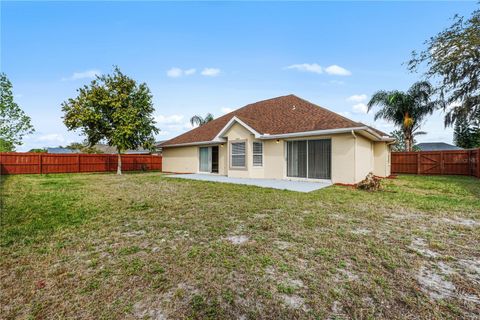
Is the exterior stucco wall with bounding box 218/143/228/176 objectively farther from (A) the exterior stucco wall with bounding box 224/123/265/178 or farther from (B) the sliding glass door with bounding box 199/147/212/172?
(A) the exterior stucco wall with bounding box 224/123/265/178

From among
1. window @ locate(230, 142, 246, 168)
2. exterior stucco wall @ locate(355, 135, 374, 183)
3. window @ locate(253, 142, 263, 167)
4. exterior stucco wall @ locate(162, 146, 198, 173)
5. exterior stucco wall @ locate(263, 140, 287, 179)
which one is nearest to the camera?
exterior stucco wall @ locate(355, 135, 374, 183)

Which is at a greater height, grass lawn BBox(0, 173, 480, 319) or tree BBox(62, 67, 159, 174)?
tree BBox(62, 67, 159, 174)

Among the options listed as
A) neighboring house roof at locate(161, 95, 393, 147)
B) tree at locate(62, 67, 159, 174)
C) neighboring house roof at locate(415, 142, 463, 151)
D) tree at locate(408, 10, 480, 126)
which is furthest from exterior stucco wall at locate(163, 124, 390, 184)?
neighboring house roof at locate(415, 142, 463, 151)

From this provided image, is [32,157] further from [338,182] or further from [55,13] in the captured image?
[338,182]

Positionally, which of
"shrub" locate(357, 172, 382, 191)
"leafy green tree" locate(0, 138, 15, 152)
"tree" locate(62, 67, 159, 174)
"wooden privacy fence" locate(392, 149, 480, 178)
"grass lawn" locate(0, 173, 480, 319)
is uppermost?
"tree" locate(62, 67, 159, 174)

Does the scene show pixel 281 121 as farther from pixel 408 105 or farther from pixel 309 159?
pixel 408 105

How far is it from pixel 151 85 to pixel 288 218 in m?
16.5

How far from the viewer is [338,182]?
415 inches

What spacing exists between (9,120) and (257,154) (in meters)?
28.5

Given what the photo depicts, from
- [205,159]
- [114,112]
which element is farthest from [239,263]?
[114,112]

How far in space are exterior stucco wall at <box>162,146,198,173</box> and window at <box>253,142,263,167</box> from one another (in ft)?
19.4

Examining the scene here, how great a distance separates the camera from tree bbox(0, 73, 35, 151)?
2367cm

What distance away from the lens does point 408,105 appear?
21312 millimetres

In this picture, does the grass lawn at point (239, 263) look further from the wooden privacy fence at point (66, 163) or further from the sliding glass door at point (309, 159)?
the wooden privacy fence at point (66, 163)
